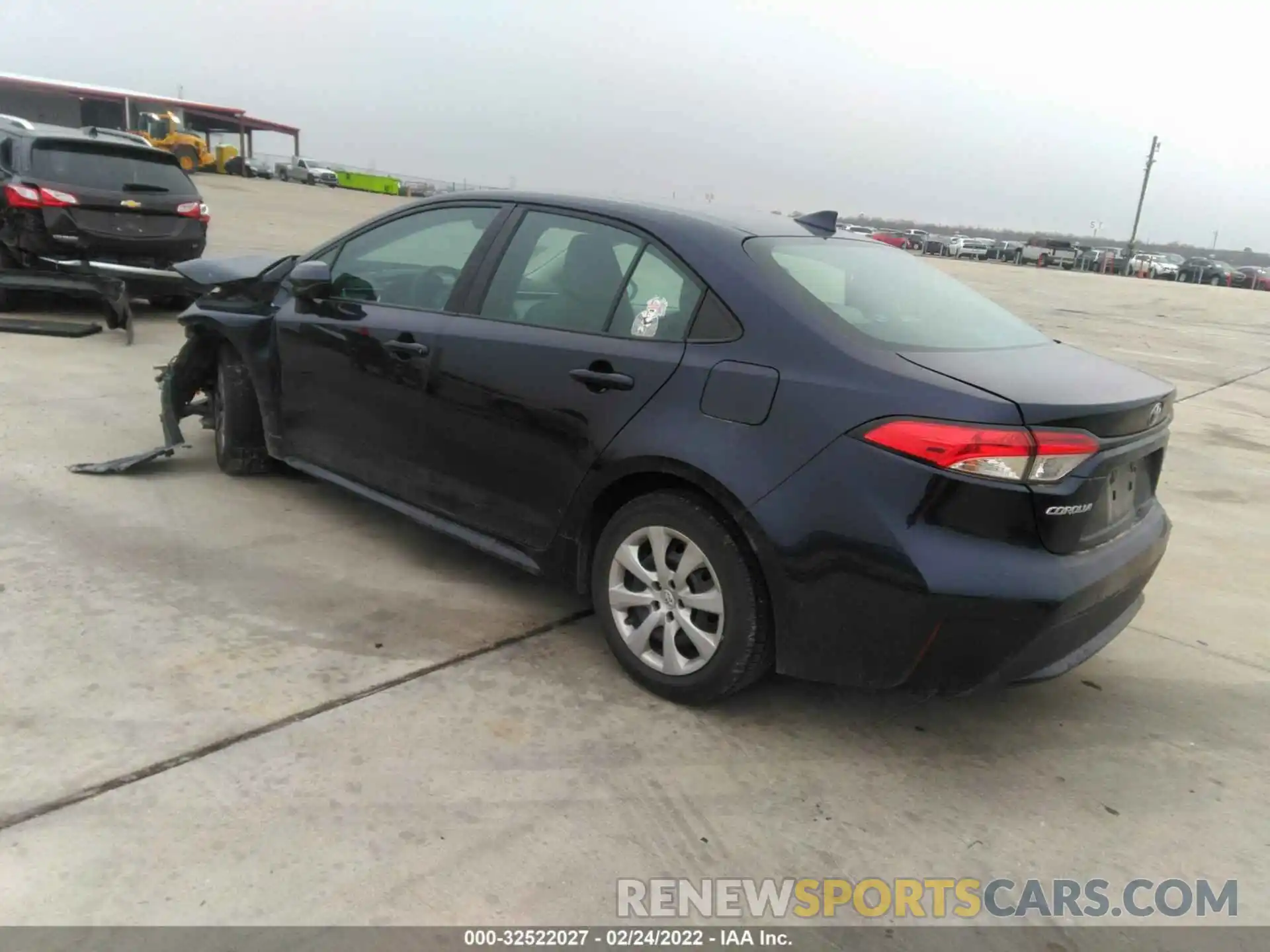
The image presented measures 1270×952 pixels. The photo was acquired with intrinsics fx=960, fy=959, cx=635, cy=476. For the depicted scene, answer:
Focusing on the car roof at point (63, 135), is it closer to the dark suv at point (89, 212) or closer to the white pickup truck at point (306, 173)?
the dark suv at point (89, 212)

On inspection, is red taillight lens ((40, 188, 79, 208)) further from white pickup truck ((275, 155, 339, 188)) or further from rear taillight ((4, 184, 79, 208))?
white pickup truck ((275, 155, 339, 188))

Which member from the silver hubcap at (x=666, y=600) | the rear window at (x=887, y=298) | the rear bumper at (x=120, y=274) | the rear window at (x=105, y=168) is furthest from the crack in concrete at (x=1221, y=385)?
the rear window at (x=105, y=168)

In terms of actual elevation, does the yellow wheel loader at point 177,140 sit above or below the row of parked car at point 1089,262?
above

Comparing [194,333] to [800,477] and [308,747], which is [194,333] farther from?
[800,477]

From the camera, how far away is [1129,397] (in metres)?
2.83

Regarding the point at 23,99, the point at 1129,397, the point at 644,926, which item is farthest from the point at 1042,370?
the point at 23,99

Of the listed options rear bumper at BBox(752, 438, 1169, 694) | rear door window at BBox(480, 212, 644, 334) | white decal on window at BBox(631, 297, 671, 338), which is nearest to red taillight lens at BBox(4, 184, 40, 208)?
rear door window at BBox(480, 212, 644, 334)

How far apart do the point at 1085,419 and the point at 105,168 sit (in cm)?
891

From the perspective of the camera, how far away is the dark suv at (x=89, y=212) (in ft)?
27.0

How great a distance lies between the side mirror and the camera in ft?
13.6

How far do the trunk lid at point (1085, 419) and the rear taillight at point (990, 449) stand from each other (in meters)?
0.04

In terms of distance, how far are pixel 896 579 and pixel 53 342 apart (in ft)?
25.6

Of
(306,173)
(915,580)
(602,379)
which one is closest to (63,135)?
(602,379)

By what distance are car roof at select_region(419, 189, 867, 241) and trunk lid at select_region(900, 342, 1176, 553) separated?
0.86 meters
